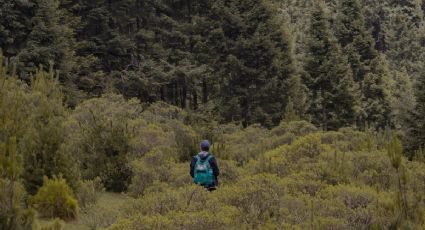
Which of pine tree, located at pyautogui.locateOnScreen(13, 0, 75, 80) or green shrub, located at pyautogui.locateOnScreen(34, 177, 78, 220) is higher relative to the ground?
pine tree, located at pyautogui.locateOnScreen(13, 0, 75, 80)

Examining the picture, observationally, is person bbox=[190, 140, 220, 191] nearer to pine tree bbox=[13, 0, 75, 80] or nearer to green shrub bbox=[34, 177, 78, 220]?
green shrub bbox=[34, 177, 78, 220]

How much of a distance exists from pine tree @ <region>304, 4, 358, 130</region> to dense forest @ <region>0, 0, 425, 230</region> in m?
0.09

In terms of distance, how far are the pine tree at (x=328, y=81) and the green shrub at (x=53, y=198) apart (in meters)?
24.2

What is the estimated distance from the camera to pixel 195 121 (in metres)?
18.1

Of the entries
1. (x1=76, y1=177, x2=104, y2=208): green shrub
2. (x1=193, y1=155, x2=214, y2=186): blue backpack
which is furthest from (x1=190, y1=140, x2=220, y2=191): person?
(x1=76, y1=177, x2=104, y2=208): green shrub

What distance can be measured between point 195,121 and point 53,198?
28.2ft

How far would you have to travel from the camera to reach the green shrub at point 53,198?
32.5ft

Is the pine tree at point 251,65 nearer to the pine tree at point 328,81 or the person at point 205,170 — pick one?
the pine tree at point 328,81

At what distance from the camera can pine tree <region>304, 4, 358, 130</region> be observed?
106 ft

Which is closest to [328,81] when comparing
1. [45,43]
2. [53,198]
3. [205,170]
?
[45,43]

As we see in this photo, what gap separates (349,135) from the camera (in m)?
17.8

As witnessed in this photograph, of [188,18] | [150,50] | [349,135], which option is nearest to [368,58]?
[188,18]

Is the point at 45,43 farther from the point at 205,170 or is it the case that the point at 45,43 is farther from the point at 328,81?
Answer: the point at 205,170

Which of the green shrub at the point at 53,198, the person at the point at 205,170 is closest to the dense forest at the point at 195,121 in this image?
the green shrub at the point at 53,198
